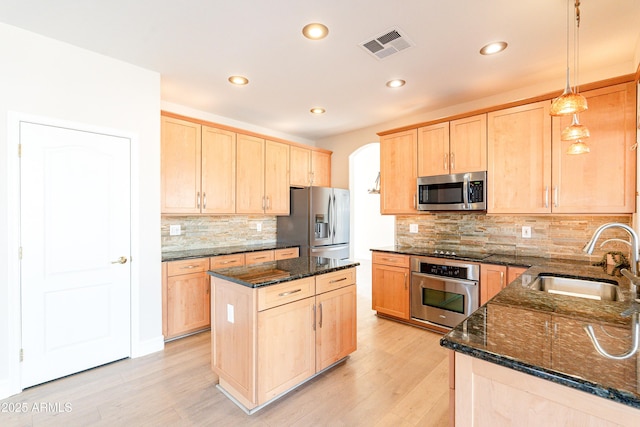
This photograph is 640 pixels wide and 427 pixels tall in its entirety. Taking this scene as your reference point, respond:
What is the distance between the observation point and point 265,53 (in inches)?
101

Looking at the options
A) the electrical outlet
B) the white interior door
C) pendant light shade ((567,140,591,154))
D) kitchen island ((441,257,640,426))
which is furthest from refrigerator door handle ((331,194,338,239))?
kitchen island ((441,257,640,426))

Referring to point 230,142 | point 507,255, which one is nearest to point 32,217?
point 230,142

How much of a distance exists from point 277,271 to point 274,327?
17.8 inches

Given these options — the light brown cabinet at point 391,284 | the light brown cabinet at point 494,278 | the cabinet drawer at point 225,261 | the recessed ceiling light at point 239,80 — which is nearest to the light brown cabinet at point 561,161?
the light brown cabinet at point 494,278

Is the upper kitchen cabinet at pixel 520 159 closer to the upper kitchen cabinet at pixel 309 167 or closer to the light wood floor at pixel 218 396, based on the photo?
the light wood floor at pixel 218 396

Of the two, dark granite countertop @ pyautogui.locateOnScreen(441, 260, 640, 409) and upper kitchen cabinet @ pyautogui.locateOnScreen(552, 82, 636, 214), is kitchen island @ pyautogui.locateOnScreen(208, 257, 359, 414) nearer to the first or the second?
dark granite countertop @ pyautogui.locateOnScreen(441, 260, 640, 409)

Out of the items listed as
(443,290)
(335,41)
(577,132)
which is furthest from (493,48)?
(443,290)

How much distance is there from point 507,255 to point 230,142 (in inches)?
144

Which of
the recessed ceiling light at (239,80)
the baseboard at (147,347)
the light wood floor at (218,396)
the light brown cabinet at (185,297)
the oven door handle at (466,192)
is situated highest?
the recessed ceiling light at (239,80)

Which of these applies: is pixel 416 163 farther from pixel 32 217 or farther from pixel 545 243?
pixel 32 217

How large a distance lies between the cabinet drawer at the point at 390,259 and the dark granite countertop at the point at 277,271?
Result: 1.14 meters

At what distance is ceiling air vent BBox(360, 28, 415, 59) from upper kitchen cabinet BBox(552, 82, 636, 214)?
1688mm

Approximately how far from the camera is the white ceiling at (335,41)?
78.7 inches

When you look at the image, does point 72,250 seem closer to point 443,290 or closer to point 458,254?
point 443,290
